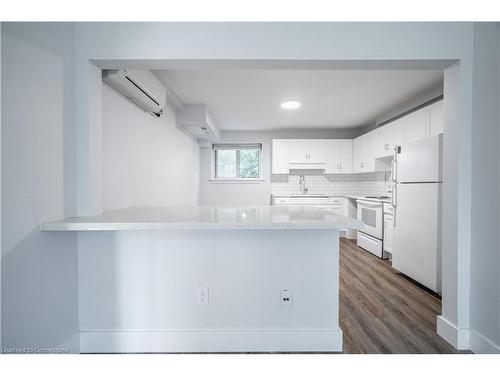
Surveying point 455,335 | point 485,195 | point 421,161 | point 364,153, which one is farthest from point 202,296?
point 364,153

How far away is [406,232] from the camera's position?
9.69ft

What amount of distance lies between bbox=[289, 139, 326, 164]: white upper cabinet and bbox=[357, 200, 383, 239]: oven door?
4.65ft

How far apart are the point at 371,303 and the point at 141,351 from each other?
76.8 inches

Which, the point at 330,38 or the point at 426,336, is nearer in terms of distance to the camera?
the point at 330,38

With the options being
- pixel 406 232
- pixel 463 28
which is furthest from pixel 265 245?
pixel 406 232

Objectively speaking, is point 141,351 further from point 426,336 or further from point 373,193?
point 373,193

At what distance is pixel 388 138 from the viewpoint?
3977 millimetres

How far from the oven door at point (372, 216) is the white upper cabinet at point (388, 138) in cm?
84

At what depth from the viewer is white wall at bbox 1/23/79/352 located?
1223 millimetres

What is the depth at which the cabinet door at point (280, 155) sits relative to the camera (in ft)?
17.9

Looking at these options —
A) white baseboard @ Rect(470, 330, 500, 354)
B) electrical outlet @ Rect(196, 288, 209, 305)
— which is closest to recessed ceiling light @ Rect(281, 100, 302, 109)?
electrical outlet @ Rect(196, 288, 209, 305)

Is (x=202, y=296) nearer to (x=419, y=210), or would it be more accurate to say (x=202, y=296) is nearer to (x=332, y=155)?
(x=419, y=210)

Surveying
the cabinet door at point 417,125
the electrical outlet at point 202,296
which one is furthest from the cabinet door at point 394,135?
the electrical outlet at point 202,296

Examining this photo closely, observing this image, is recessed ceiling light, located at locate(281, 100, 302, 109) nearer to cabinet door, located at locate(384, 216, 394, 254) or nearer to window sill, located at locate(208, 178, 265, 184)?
cabinet door, located at locate(384, 216, 394, 254)
